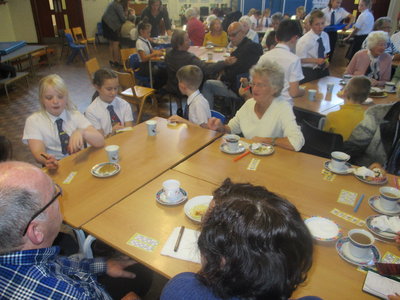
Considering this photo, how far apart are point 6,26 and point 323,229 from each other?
11631 mm

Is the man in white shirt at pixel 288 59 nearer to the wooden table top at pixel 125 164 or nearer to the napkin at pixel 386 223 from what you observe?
the wooden table top at pixel 125 164

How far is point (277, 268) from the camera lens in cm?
80

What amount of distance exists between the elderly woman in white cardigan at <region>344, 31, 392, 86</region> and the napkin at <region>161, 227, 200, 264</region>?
3488 mm

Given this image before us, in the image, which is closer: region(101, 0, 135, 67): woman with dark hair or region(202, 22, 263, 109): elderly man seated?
region(202, 22, 263, 109): elderly man seated

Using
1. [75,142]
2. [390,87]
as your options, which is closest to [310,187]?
[75,142]

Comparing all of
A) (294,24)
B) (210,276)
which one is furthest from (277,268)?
(294,24)

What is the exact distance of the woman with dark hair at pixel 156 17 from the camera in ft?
23.5

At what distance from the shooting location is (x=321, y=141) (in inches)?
101

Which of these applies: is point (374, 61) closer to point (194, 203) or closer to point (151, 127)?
point (151, 127)

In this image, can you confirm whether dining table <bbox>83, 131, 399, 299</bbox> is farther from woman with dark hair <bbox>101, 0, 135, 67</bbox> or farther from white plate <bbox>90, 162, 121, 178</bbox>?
woman with dark hair <bbox>101, 0, 135, 67</bbox>

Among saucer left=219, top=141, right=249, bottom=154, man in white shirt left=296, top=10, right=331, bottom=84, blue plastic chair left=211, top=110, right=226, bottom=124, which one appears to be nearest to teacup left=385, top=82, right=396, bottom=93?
man in white shirt left=296, top=10, right=331, bottom=84

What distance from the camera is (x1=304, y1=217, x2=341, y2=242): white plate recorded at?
145 cm

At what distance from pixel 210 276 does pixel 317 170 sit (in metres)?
1.39

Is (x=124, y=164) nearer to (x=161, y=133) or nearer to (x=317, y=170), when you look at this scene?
(x=161, y=133)
